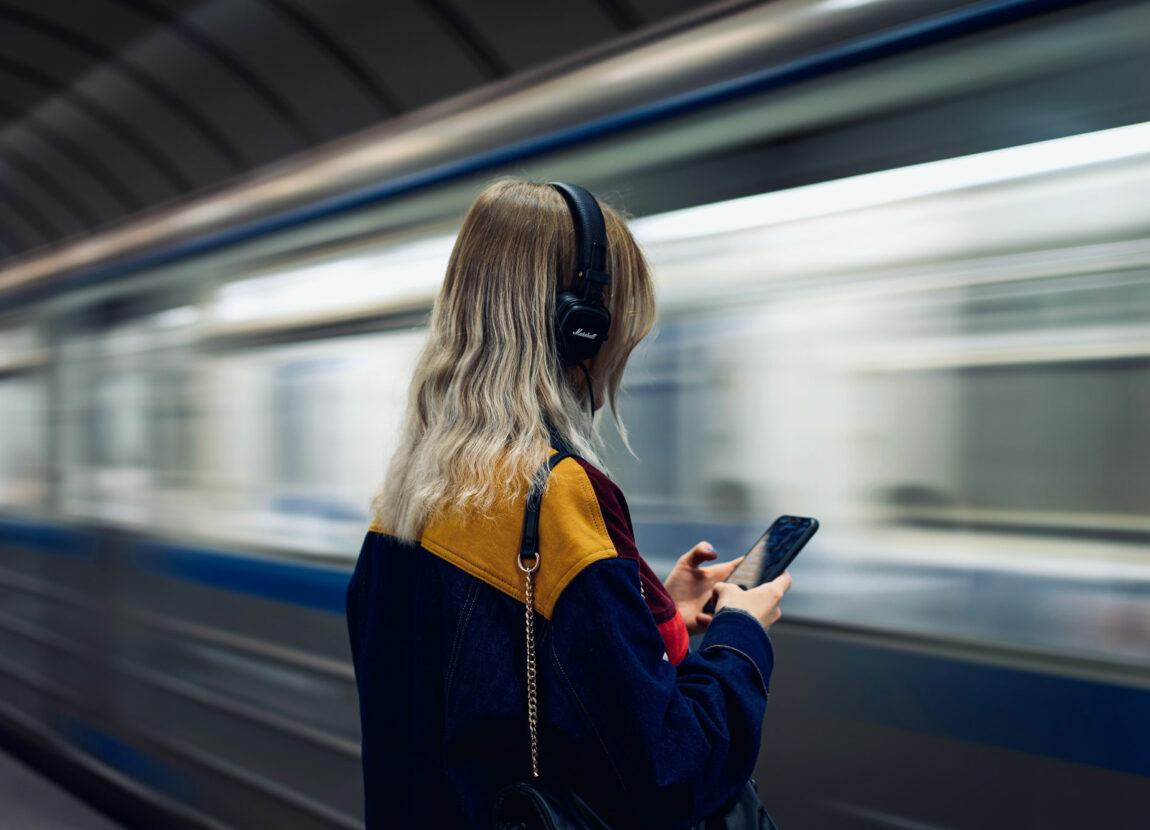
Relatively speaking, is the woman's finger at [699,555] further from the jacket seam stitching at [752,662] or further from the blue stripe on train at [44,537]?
the blue stripe on train at [44,537]

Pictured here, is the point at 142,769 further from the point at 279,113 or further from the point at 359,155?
the point at 279,113

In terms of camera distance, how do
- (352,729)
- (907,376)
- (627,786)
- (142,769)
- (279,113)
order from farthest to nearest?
1. (279,113)
2. (142,769)
3. (352,729)
4. (907,376)
5. (627,786)

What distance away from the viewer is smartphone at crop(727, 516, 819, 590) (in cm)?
127

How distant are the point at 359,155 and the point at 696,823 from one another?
7.36 feet

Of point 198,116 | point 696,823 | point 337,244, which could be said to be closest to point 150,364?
point 337,244

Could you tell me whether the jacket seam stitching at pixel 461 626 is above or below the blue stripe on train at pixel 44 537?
above

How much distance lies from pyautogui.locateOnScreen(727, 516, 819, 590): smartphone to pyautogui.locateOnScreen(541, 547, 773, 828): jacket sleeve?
234 mm

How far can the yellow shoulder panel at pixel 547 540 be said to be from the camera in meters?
1.03

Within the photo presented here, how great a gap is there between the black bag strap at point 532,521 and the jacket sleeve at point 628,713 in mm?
58

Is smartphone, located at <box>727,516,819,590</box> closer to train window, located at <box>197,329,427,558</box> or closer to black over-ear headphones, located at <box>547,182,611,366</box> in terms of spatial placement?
black over-ear headphones, located at <box>547,182,611,366</box>

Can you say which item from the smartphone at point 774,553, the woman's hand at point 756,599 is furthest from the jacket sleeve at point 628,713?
the smartphone at point 774,553

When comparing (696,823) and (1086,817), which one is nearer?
(696,823)

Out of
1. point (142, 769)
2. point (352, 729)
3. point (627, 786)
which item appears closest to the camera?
point (627, 786)

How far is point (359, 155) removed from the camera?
2.85 m
